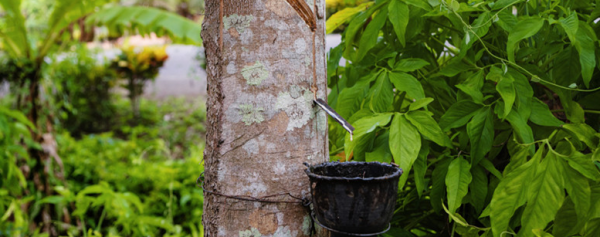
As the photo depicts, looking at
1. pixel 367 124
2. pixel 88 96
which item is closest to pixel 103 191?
pixel 367 124

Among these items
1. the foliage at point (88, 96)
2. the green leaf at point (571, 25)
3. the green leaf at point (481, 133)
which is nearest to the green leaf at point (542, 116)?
the green leaf at point (481, 133)

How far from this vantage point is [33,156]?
3.70 m

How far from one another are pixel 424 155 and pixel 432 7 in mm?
446

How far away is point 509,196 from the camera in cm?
124

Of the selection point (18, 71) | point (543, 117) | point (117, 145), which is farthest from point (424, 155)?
point (117, 145)

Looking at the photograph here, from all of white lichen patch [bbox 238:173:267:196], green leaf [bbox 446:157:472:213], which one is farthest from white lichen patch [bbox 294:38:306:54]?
green leaf [bbox 446:157:472:213]

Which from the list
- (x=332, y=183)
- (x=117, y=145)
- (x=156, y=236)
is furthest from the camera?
(x=117, y=145)

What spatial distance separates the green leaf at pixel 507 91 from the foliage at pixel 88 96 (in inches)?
209

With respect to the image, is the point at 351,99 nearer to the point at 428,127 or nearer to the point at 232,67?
the point at 428,127

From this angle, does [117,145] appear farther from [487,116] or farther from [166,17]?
[487,116]

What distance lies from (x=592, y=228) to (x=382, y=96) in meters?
0.65

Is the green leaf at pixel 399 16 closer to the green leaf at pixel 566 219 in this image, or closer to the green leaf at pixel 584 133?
the green leaf at pixel 584 133

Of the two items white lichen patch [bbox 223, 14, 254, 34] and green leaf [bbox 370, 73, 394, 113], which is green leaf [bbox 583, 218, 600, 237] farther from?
white lichen patch [bbox 223, 14, 254, 34]

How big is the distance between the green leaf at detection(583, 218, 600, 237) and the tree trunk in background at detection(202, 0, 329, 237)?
2.42 ft
